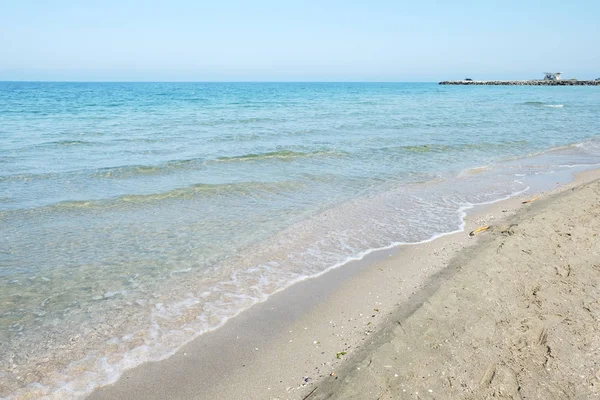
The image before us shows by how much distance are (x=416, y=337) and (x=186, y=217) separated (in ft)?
19.3

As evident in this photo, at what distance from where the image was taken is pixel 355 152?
16641mm

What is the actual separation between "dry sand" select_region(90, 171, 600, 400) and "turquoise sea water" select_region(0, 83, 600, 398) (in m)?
0.53

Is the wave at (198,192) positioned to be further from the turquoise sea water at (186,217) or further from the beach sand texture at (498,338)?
the beach sand texture at (498,338)

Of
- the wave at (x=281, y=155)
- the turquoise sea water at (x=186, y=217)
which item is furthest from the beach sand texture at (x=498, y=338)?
the wave at (x=281, y=155)

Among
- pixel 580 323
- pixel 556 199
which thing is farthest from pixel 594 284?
pixel 556 199

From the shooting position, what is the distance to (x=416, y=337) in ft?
14.7

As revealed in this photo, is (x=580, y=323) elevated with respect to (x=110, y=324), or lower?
elevated

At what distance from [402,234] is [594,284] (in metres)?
3.17

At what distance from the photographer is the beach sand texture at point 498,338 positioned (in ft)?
12.3

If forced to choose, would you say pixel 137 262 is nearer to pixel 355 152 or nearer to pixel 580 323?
pixel 580 323

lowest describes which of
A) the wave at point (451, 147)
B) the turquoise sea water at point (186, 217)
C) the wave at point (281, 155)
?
the turquoise sea water at point (186, 217)

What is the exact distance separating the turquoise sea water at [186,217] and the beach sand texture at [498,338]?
1915mm

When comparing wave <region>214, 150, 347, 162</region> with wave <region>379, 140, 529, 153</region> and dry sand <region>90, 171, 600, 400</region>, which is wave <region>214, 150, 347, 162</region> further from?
dry sand <region>90, 171, 600, 400</region>

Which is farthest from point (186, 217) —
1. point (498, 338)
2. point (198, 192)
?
point (498, 338)
